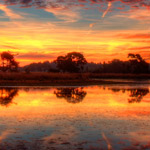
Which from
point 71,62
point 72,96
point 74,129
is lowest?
point 74,129

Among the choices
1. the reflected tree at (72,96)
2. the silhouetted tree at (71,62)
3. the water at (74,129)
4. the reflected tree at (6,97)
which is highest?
the silhouetted tree at (71,62)

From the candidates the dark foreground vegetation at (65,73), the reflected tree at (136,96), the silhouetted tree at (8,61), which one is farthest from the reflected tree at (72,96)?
the silhouetted tree at (8,61)

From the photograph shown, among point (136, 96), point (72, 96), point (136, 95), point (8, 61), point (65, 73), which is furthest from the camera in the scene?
point (8, 61)

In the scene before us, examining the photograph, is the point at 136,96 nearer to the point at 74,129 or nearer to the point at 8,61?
the point at 74,129

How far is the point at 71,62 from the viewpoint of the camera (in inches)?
3760

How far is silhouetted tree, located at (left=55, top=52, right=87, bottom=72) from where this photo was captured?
95062 millimetres

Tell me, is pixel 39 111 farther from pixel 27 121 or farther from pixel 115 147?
pixel 115 147

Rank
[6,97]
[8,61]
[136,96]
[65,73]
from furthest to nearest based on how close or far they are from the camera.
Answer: [8,61] < [65,73] < [136,96] < [6,97]

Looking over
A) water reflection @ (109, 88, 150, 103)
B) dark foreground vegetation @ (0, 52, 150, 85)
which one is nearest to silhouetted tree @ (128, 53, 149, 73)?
dark foreground vegetation @ (0, 52, 150, 85)

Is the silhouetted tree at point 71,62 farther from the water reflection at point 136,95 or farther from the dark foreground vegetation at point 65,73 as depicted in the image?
the water reflection at point 136,95

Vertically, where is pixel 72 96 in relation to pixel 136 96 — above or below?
above

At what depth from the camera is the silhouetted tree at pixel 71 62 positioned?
95.1 metres

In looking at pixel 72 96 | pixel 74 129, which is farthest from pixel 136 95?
pixel 74 129

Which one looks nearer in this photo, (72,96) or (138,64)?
(72,96)
